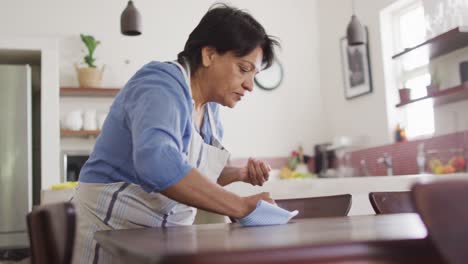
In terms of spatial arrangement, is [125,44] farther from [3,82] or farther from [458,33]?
[458,33]

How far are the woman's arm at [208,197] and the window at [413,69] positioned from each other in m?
3.92

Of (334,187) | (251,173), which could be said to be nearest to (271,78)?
(334,187)

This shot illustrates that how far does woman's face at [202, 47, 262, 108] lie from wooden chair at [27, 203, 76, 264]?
86 cm

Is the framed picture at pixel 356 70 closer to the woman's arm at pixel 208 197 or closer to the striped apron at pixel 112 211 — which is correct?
the striped apron at pixel 112 211

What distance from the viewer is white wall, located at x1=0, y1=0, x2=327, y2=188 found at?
585cm

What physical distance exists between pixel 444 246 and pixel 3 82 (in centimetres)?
503

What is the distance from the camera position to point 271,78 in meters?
6.49

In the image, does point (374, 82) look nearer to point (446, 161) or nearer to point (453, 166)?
point (446, 161)

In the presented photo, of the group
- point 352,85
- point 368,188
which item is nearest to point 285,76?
point 352,85

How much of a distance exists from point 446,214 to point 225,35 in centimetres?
108

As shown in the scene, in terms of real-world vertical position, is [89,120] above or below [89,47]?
below

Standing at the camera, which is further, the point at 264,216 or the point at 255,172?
the point at 255,172

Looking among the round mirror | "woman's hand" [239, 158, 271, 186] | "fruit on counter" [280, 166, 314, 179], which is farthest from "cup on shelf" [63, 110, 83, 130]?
"woman's hand" [239, 158, 271, 186]

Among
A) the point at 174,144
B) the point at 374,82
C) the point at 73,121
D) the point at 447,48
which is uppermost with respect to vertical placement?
the point at 447,48
